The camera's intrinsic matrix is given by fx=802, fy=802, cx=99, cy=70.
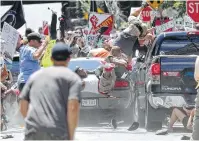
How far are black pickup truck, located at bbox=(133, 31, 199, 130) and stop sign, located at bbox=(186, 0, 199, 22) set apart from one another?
5.79 metres

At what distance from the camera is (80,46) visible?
73.0ft

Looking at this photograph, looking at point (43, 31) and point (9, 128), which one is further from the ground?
point (43, 31)

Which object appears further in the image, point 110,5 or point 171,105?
point 110,5

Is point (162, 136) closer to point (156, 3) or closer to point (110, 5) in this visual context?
point (156, 3)

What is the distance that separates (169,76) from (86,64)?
2841 millimetres

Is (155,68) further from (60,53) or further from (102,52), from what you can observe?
(60,53)

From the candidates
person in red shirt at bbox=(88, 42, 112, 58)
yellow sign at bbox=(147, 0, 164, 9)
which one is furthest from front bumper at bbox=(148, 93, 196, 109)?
yellow sign at bbox=(147, 0, 164, 9)

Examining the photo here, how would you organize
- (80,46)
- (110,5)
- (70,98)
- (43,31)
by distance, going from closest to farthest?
(70,98), (80,46), (43,31), (110,5)

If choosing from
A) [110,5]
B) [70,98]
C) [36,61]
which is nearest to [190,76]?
[36,61]

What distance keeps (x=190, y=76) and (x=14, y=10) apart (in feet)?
32.1

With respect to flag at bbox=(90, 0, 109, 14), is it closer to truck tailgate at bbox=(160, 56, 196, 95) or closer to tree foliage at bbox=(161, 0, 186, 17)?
tree foliage at bbox=(161, 0, 186, 17)

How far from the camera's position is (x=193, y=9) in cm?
2094

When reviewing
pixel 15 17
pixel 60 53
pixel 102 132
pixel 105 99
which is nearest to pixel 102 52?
pixel 105 99

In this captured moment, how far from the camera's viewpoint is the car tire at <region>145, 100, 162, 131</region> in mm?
14586
